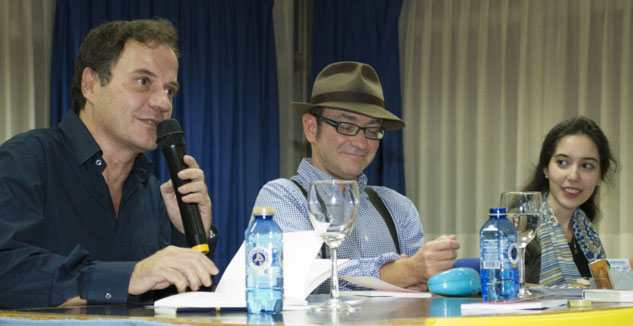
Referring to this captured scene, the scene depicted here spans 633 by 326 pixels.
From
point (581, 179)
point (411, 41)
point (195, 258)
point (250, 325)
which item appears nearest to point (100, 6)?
point (411, 41)

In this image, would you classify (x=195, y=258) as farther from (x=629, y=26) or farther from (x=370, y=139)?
(x=629, y=26)

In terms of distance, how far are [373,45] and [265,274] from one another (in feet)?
12.7

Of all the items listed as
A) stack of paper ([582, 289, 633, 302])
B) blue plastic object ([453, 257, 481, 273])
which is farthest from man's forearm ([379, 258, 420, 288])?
stack of paper ([582, 289, 633, 302])

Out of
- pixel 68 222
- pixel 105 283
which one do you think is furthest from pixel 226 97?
pixel 105 283

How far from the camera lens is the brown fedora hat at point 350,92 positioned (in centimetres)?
224

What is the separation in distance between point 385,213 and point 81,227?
107 centimetres

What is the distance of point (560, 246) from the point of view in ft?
8.66

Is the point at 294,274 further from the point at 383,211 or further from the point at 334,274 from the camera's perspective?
the point at 383,211

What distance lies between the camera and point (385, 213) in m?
2.32

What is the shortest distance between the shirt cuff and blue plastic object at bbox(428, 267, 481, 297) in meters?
0.65

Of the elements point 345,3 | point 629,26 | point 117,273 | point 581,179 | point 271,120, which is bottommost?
point 117,273

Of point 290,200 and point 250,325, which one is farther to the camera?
point 290,200

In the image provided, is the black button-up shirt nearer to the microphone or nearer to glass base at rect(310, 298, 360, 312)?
the microphone

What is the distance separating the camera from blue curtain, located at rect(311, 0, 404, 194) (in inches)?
181
